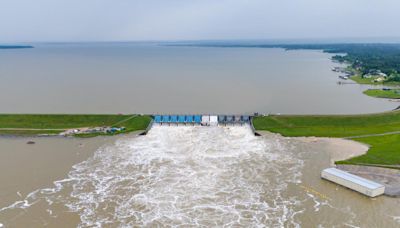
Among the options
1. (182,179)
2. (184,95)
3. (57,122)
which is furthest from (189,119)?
(184,95)

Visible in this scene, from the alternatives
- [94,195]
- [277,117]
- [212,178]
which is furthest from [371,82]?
[94,195]

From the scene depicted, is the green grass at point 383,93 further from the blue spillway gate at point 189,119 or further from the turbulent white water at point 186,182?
the turbulent white water at point 186,182

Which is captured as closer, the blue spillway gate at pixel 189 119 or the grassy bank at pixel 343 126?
the grassy bank at pixel 343 126

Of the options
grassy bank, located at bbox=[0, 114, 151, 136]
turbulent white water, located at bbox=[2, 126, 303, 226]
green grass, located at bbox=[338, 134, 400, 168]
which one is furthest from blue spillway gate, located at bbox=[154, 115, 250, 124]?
green grass, located at bbox=[338, 134, 400, 168]

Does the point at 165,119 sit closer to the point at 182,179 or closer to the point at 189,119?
the point at 189,119

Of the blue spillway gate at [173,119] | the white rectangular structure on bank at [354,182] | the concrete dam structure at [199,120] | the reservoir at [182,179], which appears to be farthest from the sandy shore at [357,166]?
the blue spillway gate at [173,119]
